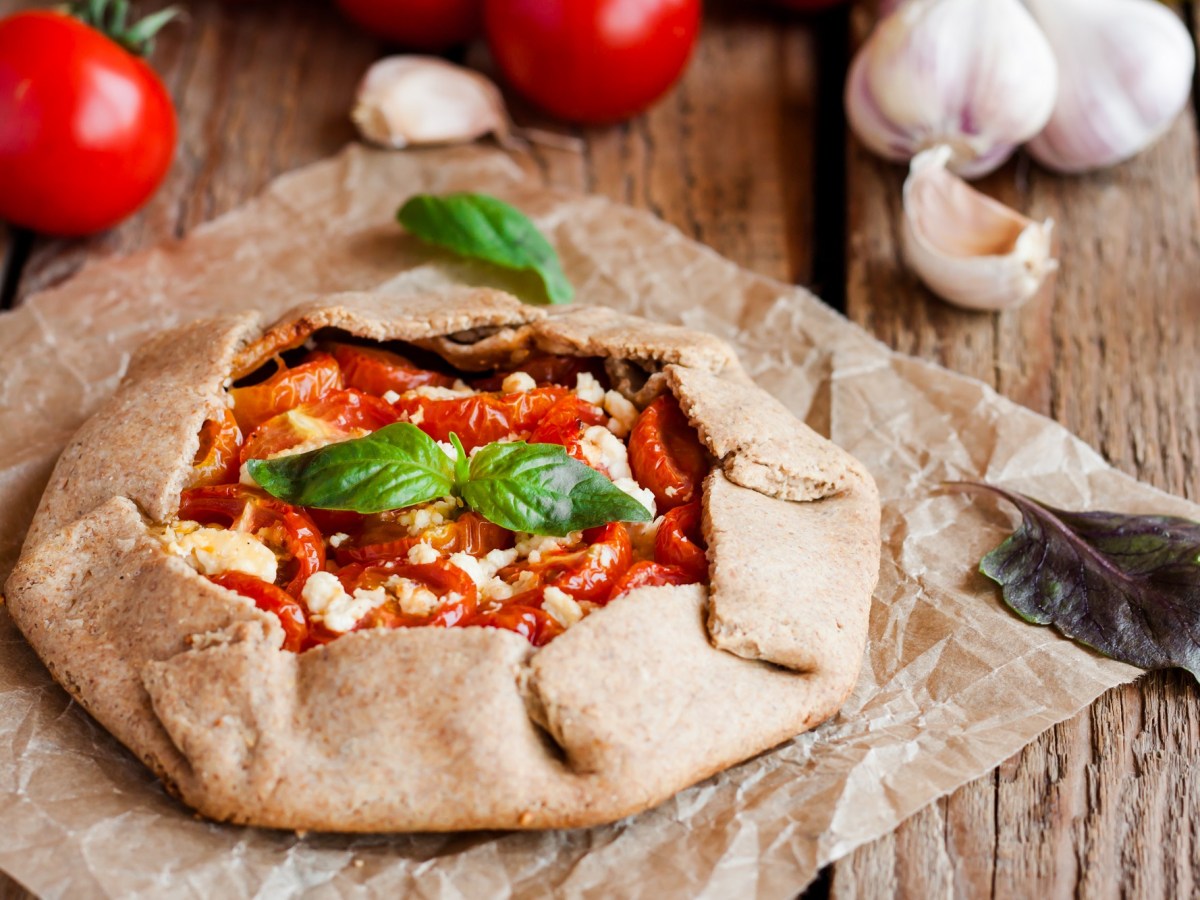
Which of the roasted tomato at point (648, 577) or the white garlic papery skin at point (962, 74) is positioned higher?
the white garlic papery skin at point (962, 74)

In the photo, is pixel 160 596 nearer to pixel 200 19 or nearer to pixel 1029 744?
pixel 1029 744

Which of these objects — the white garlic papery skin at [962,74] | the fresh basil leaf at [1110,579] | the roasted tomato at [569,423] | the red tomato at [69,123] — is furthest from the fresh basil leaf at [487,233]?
the fresh basil leaf at [1110,579]

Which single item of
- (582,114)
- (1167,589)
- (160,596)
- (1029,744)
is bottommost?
(1029,744)

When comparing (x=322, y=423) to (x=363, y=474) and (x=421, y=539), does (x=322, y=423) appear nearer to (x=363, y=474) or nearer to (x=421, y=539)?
(x=363, y=474)

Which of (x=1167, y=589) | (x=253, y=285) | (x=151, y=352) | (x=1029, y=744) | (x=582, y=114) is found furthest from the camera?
(x=582, y=114)

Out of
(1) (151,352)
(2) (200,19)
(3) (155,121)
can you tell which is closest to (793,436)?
(1) (151,352)

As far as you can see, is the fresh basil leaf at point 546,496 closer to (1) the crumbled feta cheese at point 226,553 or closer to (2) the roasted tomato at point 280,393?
(1) the crumbled feta cheese at point 226,553

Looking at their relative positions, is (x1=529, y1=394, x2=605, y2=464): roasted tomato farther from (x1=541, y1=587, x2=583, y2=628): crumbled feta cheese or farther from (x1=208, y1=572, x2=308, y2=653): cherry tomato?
(x1=208, y1=572, x2=308, y2=653): cherry tomato
